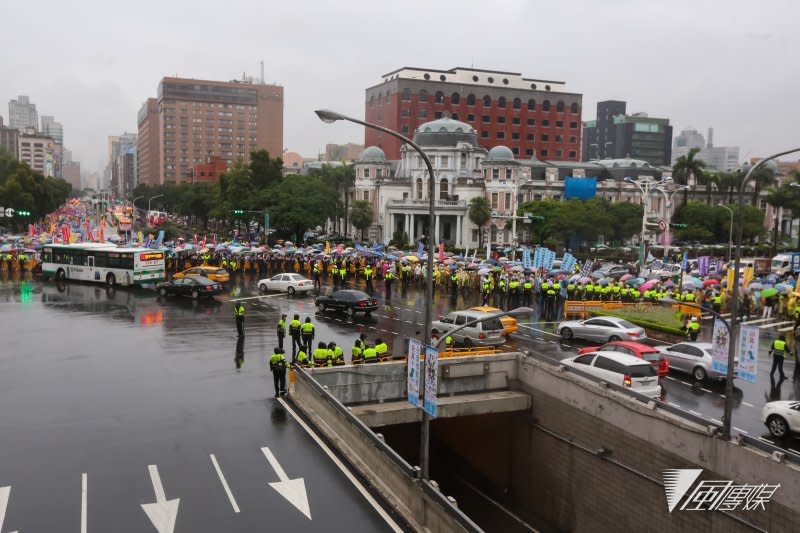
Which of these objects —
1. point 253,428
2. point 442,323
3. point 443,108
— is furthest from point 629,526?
point 443,108

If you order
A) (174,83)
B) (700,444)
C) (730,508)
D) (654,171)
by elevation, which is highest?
(174,83)

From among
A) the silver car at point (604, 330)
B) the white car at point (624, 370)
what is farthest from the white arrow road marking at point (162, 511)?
the silver car at point (604, 330)

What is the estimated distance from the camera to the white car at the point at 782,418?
57.9 feet

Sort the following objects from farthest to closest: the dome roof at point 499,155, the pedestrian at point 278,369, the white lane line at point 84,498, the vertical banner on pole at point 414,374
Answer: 1. the dome roof at point 499,155
2. the pedestrian at point 278,369
3. the vertical banner on pole at point 414,374
4. the white lane line at point 84,498

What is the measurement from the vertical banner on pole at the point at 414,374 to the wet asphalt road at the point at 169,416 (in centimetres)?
225

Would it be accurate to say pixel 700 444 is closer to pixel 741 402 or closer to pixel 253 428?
pixel 741 402

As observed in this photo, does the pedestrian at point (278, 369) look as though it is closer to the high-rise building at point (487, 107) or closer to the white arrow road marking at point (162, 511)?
the white arrow road marking at point (162, 511)

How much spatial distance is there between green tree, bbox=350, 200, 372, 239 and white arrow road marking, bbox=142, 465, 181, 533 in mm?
76924

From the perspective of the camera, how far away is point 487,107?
126438mm

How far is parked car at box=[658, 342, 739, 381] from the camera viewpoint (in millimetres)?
23047

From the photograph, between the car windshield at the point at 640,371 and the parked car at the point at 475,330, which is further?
the parked car at the point at 475,330

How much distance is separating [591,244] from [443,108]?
4615cm

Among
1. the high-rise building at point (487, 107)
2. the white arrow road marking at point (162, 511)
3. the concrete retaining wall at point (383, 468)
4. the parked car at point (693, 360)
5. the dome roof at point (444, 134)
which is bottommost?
the white arrow road marking at point (162, 511)

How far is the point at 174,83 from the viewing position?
649 feet
